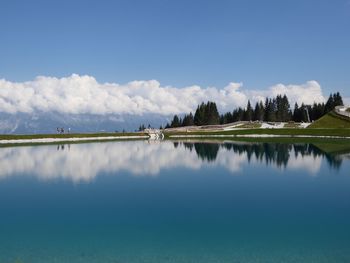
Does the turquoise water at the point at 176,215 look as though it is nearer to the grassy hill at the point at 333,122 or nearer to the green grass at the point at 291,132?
the green grass at the point at 291,132

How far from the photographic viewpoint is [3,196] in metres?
26.4

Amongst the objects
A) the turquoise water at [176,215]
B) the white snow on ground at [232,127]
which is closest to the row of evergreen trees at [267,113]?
the white snow on ground at [232,127]

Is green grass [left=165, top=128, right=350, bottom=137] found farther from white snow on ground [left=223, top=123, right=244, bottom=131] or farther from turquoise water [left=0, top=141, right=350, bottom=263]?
turquoise water [left=0, top=141, right=350, bottom=263]

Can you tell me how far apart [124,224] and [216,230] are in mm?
4824

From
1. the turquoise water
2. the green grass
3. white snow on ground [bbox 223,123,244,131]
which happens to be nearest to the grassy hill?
the green grass

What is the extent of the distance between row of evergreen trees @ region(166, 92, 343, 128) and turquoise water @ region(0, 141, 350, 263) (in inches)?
5110

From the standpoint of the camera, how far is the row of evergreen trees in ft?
545

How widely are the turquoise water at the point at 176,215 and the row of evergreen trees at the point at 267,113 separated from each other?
129786 millimetres

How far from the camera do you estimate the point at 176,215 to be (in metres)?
20.2

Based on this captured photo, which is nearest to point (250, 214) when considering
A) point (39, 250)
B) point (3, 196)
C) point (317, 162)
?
point (39, 250)

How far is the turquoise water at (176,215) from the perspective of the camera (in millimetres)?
14797

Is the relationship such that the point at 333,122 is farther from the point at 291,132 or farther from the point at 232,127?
the point at 232,127

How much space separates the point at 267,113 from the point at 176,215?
162 m

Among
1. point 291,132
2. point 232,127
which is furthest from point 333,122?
point 232,127
